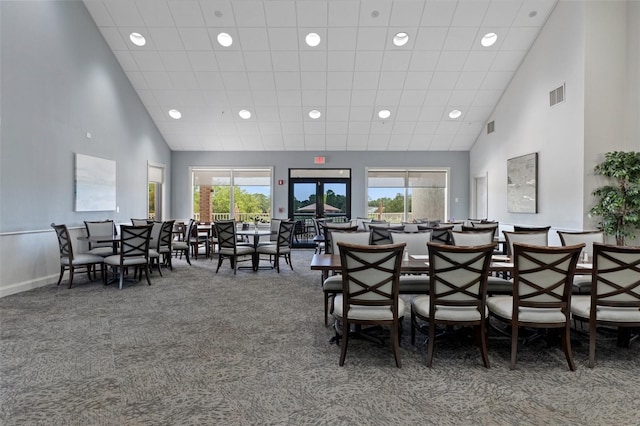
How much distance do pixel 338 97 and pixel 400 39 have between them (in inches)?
78.9

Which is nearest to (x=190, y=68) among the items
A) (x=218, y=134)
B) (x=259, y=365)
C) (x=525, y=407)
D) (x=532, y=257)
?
(x=218, y=134)

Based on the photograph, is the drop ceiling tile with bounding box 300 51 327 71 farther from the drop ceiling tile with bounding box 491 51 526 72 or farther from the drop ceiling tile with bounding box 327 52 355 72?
the drop ceiling tile with bounding box 491 51 526 72

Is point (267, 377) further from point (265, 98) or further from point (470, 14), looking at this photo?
point (265, 98)

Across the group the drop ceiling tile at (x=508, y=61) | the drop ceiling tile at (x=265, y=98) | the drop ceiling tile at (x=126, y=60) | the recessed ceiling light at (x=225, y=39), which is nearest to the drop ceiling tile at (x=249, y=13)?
the recessed ceiling light at (x=225, y=39)

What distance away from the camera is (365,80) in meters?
8.09

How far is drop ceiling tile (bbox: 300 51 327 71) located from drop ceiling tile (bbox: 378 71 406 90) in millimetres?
1334

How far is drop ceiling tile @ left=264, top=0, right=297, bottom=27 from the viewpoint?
6395mm

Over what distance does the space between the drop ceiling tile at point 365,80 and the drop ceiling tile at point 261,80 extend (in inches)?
74.3

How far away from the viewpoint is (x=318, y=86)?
27.2 feet

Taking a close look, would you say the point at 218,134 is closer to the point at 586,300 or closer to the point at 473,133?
the point at 473,133

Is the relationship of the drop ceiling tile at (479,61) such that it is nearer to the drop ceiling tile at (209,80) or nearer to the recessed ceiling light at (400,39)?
the recessed ceiling light at (400,39)

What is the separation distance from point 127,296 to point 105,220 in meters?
2.87

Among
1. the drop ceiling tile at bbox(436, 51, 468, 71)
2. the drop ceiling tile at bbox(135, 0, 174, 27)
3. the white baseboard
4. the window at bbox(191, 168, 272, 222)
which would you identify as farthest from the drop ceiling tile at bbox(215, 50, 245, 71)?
the white baseboard

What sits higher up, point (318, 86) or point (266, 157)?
point (318, 86)
